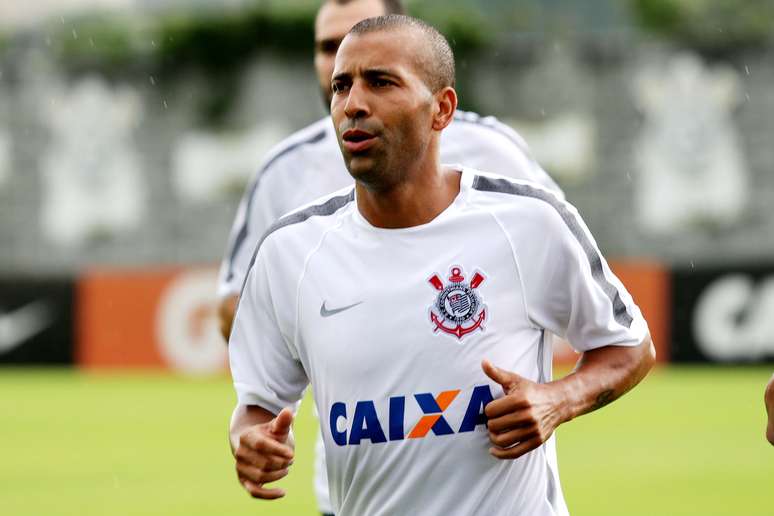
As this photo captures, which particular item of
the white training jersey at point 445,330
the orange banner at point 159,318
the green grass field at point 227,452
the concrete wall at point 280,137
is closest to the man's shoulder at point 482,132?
the white training jersey at point 445,330

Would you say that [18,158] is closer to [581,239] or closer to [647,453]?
[647,453]

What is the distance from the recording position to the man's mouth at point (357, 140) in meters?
4.21

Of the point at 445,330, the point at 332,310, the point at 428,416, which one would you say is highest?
the point at 332,310

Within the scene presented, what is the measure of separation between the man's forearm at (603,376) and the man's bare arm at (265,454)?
771mm

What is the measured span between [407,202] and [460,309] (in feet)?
1.17

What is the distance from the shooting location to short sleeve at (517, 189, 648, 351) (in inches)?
167

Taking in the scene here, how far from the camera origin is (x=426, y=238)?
4367mm

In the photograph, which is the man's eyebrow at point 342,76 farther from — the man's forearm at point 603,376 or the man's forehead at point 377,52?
the man's forearm at point 603,376

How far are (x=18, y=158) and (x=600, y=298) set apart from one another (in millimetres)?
26015

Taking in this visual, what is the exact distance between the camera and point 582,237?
4.28m

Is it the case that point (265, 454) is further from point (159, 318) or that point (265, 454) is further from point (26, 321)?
point (26, 321)

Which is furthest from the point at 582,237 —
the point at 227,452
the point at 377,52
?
the point at 227,452

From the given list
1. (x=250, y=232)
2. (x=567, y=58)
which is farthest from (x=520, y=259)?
(x=567, y=58)

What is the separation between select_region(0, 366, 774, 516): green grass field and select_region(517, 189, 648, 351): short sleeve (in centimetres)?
558
